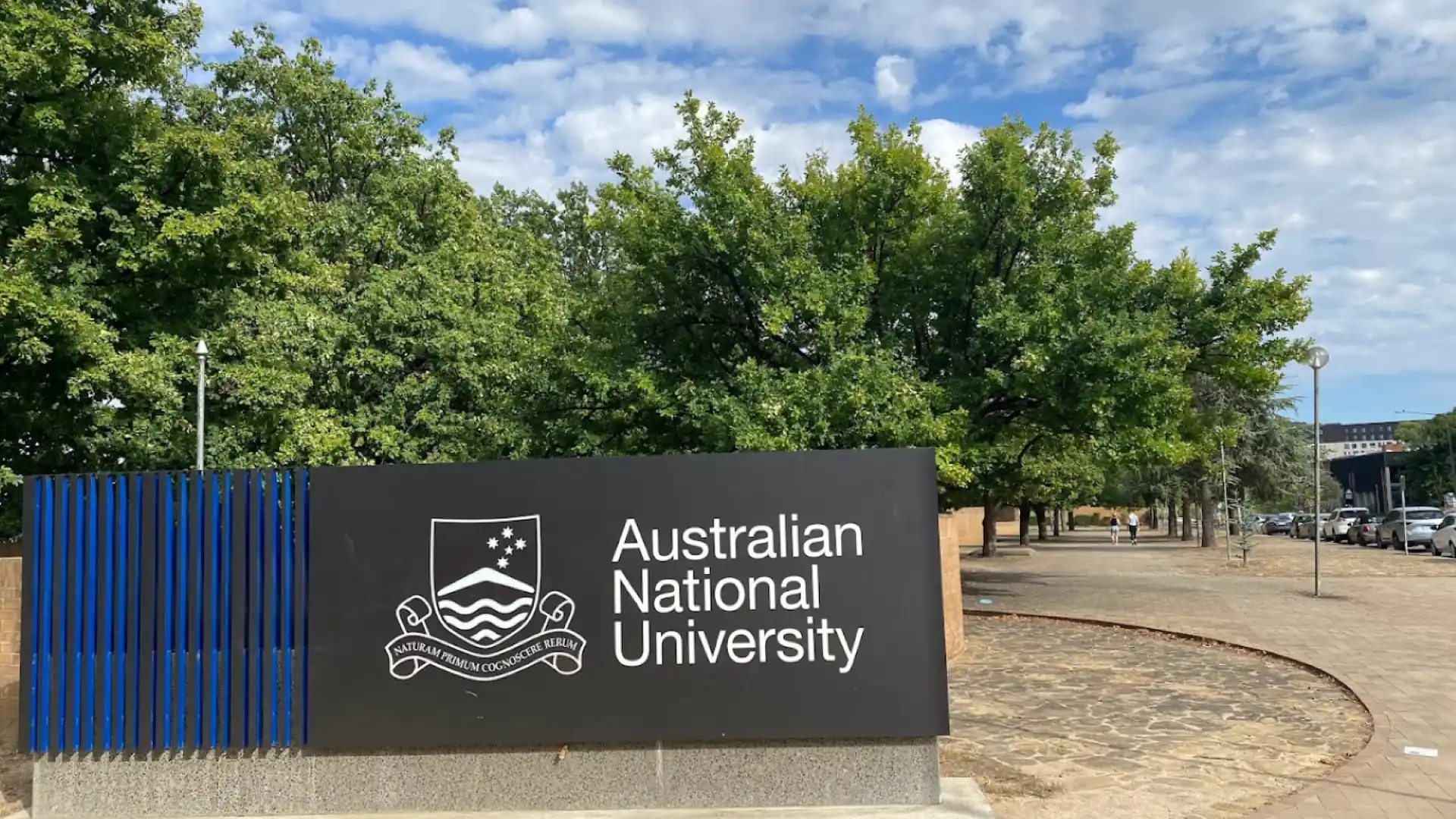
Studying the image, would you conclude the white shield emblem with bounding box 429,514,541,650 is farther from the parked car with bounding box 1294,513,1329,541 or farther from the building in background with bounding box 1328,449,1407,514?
the building in background with bounding box 1328,449,1407,514

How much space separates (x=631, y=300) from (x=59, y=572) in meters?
10.6

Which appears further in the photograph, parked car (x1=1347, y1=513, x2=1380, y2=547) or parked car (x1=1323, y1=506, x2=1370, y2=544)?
parked car (x1=1323, y1=506, x2=1370, y2=544)

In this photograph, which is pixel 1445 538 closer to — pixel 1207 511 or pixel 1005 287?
pixel 1207 511

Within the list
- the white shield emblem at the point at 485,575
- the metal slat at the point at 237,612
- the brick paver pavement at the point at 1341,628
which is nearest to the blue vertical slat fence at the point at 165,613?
the metal slat at the point at 237,612

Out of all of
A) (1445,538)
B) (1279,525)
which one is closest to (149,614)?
(1445,538)

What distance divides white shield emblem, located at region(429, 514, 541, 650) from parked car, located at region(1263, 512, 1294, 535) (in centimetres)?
5725

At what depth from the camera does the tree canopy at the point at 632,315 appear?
14359 mm

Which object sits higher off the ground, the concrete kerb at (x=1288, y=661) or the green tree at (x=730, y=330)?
the green tree at (x=730, y=330)

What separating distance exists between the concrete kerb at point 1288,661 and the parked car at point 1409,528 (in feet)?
74.9

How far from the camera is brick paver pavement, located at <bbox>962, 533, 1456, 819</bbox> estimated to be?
632 cm

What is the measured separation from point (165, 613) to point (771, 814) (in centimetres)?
381

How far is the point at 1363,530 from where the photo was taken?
39219mm

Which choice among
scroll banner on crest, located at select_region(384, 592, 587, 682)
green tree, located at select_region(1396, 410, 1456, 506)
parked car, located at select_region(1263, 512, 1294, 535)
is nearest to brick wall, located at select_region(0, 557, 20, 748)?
scroll banner on crest, located at select_region(384, 592, 587, 682)

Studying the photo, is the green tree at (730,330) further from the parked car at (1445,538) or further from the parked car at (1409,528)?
the parked car at (1409,528)
